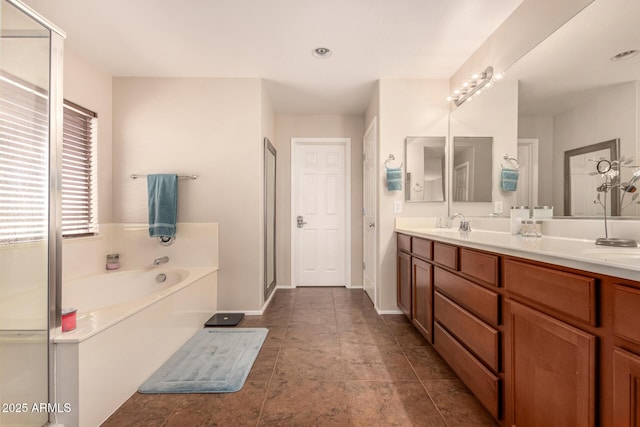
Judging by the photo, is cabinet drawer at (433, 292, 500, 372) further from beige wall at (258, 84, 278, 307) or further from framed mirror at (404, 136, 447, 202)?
beige wall at (258, 84, 278, 307)

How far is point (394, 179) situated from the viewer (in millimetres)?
2736

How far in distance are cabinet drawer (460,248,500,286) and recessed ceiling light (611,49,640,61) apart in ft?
3.41

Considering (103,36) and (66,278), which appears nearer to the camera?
(103,36)

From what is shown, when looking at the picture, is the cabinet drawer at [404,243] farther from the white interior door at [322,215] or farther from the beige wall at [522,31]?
the beige wall at [522,31]

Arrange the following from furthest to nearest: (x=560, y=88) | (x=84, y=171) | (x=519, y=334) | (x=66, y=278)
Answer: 1. (x=84, y=171)
2. (x=66, y=278)
3. (x=560, y=88)
4. (x=519, y=334)

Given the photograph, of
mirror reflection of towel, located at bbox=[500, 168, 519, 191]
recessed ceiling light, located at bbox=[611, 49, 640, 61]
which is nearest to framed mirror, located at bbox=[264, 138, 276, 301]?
mirror reflection of towel, located at bbox=[500, 168, 519, 191]

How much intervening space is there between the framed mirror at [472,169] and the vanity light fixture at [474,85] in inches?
13.8

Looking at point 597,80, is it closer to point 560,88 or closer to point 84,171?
point 560,88

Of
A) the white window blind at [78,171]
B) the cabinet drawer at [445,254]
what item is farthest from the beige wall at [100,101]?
the cabinet drawer at [445,254]

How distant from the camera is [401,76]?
2.77m

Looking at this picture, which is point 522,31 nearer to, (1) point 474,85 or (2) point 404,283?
(1) point 474,85

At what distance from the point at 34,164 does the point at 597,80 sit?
271cm

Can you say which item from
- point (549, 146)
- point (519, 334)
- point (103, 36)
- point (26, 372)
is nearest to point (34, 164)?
point (26, 372)

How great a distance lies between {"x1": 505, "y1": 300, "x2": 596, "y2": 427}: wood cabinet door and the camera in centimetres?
82
